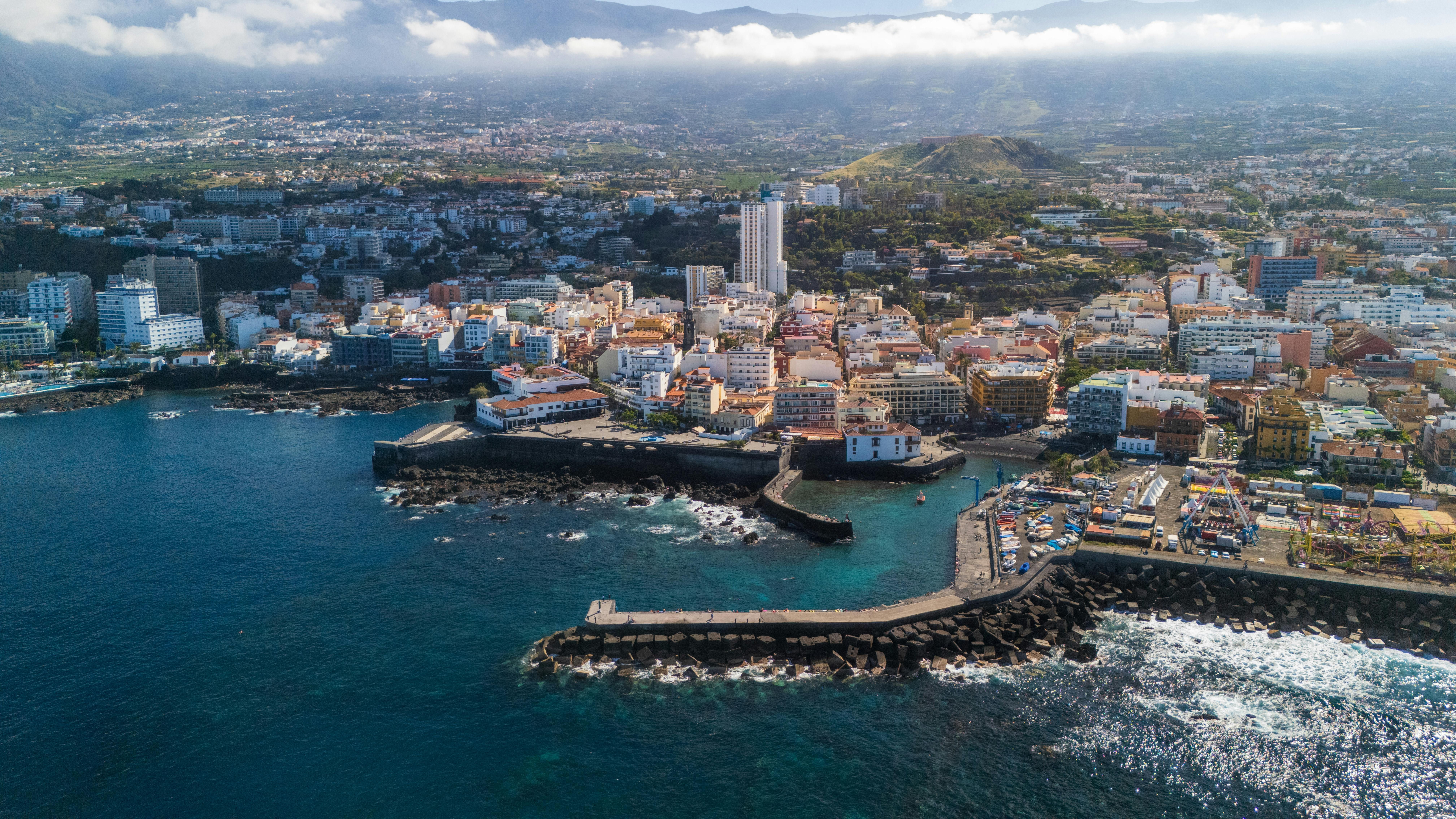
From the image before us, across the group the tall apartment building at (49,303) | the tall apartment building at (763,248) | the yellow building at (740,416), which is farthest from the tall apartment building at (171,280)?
the yellow building at (740,416)

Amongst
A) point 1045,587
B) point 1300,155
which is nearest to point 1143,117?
point 1300,155

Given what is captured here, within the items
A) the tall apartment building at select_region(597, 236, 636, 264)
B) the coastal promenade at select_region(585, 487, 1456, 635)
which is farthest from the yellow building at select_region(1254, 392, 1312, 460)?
the tall apartment building at select_region(597, 236, 636, 264)

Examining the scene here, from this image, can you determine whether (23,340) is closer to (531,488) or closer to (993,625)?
(531,488)

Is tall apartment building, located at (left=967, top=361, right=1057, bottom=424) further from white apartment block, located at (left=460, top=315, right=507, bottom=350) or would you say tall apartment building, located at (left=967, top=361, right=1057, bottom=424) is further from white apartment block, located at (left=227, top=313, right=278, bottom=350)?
white apartment block, located at (left=227, top=313, right=278, bottom=350)

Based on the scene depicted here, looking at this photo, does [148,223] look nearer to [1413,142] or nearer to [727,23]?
[1413,142]

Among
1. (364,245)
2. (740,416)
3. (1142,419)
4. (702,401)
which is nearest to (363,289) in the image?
(364,245)

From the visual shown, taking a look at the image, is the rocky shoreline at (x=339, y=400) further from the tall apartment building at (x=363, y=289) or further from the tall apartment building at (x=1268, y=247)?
the tall apartment building at (x=1268, y=247)
